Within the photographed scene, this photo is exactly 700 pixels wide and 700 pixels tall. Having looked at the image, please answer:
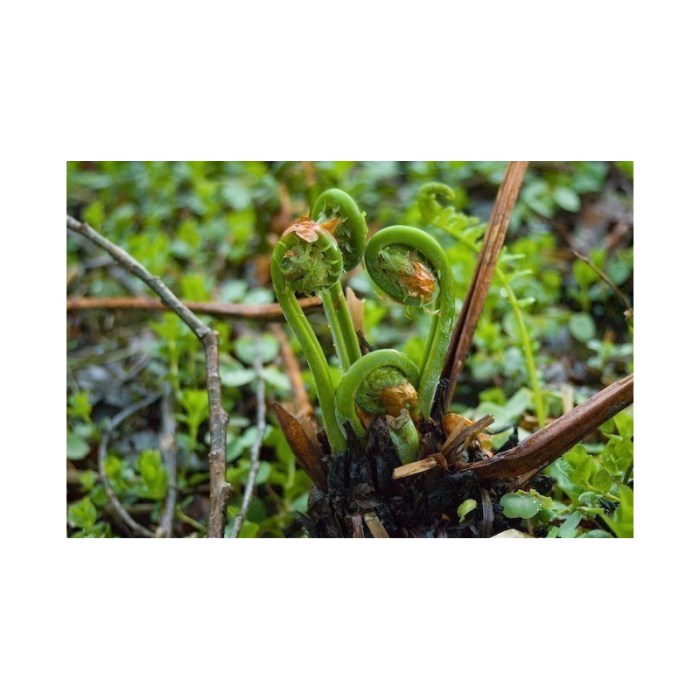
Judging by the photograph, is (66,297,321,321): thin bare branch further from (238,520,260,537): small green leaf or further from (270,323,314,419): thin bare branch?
(238,520,260,537): small green leaf

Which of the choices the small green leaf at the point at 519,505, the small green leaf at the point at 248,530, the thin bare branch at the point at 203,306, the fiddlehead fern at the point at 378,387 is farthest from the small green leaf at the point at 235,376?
the small green leaf at the point at 519,505

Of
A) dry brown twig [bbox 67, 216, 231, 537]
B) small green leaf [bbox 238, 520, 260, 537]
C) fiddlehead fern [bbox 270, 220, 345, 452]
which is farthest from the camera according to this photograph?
small green leaf [bbox 238, 520, 260, 537]

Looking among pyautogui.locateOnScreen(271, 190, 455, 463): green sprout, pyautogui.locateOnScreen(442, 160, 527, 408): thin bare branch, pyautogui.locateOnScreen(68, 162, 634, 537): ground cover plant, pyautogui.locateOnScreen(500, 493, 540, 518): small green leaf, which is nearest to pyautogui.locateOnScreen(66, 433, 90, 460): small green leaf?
pyautogui.locateOnScreen(68, 162, 634, 537): ground cover plant

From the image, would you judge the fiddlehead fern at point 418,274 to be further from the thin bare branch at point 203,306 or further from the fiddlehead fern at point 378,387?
the thin bare branch at point 203,306
